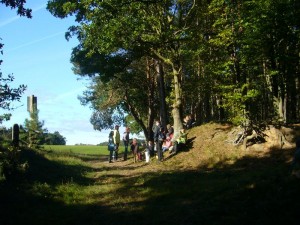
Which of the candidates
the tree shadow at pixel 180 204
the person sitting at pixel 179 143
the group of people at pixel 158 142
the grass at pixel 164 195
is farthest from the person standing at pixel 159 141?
the tree shadow at pixel 180 204

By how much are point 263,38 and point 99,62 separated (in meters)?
12.6

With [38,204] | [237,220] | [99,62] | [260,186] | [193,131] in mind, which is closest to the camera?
Result: [237,220]

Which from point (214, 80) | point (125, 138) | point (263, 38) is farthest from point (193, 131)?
point (263, 38)

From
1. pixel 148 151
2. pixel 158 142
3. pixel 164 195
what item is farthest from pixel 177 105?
pixel 164 195

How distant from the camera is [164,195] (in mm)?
10648

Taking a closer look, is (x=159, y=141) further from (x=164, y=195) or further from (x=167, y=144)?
(x=164, y=195)

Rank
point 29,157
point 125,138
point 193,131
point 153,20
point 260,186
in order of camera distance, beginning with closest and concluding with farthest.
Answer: point 260,186 < point 29,157 < point 153,20 < point 193,131 < point 125,138

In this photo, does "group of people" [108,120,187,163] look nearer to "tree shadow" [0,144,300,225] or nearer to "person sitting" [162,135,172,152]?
"person sitting" [162,135,172,152]

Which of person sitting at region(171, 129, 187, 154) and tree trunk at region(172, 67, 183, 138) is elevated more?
tree trunk at region(172, 67, 183, 138)

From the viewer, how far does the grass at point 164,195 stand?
26.9 feet

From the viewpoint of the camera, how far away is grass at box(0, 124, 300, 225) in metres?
8.20

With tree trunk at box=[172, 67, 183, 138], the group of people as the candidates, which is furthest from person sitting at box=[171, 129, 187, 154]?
tree trunk at box=[172, 67, 183, 138]

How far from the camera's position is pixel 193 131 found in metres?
20.9

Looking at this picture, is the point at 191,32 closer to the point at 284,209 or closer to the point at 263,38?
the point at 263,38
